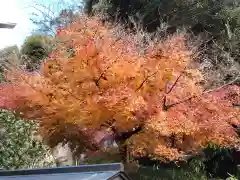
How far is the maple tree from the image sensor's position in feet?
32.8

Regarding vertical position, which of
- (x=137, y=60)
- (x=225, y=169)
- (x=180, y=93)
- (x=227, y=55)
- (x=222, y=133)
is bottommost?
(x=225, y=169)

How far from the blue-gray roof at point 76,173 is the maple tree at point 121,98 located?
5326mm

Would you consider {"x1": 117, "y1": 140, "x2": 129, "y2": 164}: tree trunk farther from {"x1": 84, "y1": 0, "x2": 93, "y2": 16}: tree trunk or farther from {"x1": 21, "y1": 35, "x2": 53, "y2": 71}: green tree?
{"x1": 84, "y1": 0, "x2": 93, "y2": 16}: tree trunk

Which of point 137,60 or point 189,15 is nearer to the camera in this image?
point 137,60

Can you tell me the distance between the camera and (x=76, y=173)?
13.7 ft

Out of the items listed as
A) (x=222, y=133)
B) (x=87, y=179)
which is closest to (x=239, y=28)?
(x=222, y=133)

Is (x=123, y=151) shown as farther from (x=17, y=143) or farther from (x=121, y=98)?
(x=17, y=143)

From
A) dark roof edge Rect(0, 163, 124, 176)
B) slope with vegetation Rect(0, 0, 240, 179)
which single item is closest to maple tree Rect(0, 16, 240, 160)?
slope with vegetation Rect(0, 0, 240, 179)

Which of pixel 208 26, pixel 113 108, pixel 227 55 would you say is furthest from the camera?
pixel 208 26

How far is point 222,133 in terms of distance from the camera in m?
11.5

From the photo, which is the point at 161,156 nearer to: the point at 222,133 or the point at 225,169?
the point at 222,133

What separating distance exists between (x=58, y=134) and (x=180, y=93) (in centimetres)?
329

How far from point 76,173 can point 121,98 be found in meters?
5.62

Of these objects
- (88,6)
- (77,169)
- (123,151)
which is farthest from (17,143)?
(88,6)
